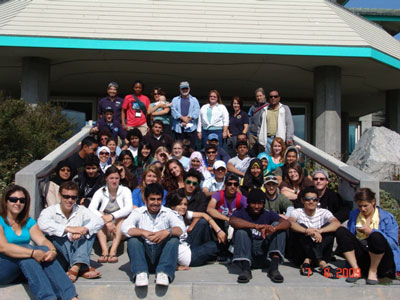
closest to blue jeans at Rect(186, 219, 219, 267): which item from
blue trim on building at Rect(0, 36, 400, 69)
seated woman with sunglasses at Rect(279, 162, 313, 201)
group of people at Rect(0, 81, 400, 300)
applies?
group of people at Rect(0, 81, 400, 300)

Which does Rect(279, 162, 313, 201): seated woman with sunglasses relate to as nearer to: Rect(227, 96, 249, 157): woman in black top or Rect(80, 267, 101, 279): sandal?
Rect(227, 96, 249, 157): woman in black top

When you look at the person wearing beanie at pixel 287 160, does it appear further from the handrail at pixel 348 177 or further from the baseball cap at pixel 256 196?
the baseball cap at pixel 256 196

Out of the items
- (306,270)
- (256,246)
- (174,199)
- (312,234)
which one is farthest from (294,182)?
(174,199)

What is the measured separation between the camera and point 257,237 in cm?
529

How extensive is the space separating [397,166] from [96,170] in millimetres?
6042

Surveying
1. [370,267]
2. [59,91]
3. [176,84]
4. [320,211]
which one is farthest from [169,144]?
[59,91]

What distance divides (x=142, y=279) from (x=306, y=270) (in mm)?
1905

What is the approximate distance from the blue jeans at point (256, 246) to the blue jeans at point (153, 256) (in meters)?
0.72

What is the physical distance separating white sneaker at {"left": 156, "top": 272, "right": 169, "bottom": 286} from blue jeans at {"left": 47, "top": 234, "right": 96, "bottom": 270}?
0.84 meters

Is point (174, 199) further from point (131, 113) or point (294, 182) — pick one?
point (131, 113)

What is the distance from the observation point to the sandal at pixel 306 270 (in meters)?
5.07

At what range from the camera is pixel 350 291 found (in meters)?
4.67

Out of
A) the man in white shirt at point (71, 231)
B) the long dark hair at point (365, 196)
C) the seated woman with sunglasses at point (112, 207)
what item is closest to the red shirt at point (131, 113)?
the seated woman with sunglasses at point (112, 207)

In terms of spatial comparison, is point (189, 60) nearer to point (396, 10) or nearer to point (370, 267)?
point (370, 267)
